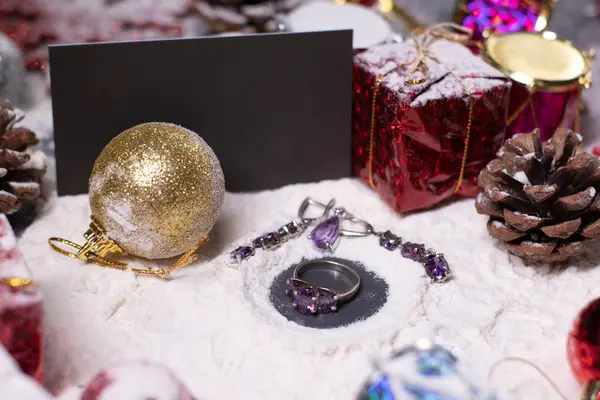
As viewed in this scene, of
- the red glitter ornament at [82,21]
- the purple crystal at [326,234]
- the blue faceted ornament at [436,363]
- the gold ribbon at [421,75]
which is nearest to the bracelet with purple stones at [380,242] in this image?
the purple crystal at [326,234]

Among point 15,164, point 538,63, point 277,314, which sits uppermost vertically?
point 538,63

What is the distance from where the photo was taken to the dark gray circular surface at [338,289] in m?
0.87

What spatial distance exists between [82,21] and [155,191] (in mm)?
674

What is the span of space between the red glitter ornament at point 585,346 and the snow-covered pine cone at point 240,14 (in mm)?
767

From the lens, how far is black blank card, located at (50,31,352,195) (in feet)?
3.27

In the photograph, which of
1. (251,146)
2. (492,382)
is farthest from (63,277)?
(492,382)

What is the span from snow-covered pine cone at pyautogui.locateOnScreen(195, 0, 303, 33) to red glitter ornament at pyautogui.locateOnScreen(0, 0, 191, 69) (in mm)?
100

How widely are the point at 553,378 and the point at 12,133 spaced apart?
75cm

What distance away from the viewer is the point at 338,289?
921 millimetres

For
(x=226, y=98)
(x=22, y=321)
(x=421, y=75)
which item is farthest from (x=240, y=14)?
(x=22, y=321)

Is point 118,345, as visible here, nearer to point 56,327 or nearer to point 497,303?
point 56,327

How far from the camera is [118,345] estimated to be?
0.82 m

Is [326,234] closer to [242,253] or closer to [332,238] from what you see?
[332,238]

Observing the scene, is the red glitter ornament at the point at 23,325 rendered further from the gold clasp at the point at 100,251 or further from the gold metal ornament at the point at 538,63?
the gold metal ornament at the point at 538,63
